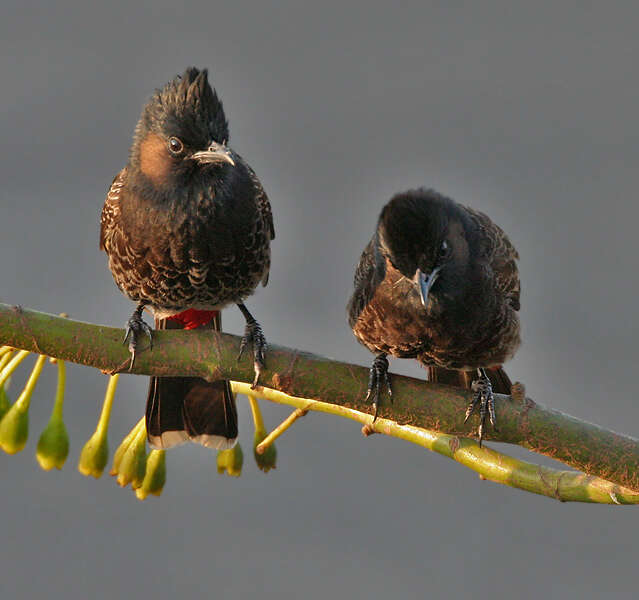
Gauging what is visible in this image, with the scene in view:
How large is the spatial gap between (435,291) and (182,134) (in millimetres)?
774

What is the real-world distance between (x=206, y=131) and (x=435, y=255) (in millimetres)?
681

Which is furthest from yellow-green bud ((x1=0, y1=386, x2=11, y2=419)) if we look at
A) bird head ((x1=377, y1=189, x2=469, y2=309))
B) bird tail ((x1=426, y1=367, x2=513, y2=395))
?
bird tail ((x1=426, y1=367, x2=513, y2=395))

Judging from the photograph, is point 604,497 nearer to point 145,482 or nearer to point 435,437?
point 435,437

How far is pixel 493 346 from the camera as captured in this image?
2422mm

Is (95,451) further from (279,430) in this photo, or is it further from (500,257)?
(500,257)

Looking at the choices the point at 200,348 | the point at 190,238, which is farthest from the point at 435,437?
the point at 190,238

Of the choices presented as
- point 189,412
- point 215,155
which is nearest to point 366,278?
point 215,155

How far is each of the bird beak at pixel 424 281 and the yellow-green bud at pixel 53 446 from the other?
90 centimetres

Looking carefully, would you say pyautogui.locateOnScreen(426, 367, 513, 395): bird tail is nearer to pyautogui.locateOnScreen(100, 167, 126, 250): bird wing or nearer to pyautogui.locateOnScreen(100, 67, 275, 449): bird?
pyautogui.locateOnScreen(100, 67, 275, 449): bird

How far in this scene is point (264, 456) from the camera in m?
2.25

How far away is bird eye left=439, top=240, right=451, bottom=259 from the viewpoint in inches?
87.7

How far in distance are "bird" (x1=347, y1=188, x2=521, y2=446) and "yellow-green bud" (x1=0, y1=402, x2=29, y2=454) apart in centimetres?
82

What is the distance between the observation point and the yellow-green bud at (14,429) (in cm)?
207

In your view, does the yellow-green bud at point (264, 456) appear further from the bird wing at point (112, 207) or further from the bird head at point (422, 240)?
the bird wing at point (112, 207)
